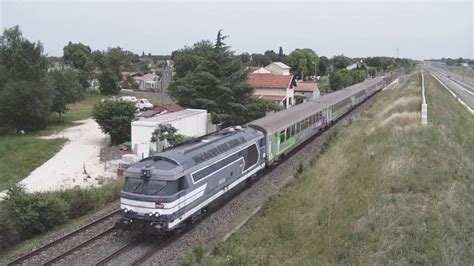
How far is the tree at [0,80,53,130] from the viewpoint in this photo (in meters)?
43.7

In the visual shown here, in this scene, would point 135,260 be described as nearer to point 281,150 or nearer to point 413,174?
point 413,174

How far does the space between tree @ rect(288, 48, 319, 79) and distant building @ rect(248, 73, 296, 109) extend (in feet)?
180

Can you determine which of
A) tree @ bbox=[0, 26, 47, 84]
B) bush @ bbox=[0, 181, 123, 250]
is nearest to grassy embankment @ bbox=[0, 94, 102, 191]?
tree @ bbox=[0, 26, 47, 84]

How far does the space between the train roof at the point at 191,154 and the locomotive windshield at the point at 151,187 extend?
0.67 ft

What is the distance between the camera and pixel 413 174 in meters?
17.0

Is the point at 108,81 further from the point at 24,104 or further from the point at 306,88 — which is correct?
the point at 24,104

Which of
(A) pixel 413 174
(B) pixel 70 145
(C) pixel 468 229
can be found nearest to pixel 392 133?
(A) pixel 413 174

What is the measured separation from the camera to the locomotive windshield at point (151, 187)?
14430 millimetres

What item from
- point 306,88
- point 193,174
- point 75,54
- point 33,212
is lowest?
point 33,212

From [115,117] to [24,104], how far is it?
14289 mm

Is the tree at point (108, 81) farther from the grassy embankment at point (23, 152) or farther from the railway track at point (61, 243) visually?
the railway track at point (61, 243)

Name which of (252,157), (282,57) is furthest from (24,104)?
(282,57)

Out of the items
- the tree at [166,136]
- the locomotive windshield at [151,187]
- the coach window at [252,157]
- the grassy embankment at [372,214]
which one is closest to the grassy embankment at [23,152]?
the tree at [166,136]

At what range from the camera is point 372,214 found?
44.3ft
